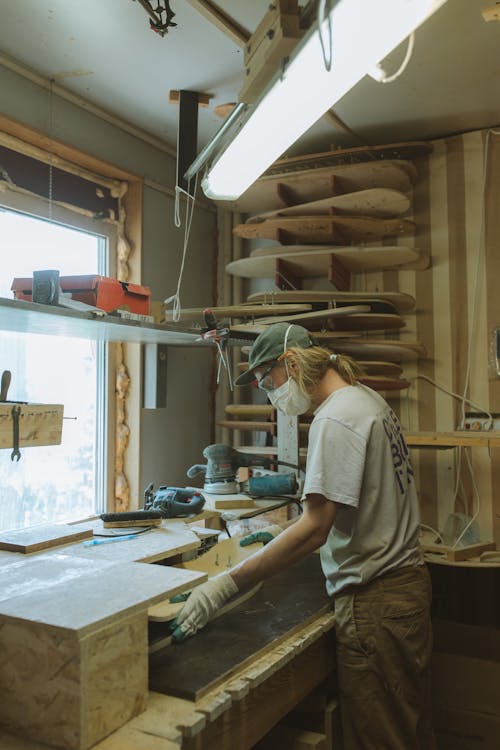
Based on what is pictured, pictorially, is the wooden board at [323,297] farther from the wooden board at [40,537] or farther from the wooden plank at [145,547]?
the wooden board at [40,537]

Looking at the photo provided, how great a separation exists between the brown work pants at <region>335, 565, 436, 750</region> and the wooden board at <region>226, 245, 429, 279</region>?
1891 mm

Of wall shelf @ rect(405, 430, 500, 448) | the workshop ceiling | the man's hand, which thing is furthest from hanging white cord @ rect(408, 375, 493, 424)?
the man's hand

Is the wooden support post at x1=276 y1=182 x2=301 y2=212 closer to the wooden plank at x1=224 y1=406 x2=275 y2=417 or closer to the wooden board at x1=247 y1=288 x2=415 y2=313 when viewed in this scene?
the wooden board at x1=247 y1=288 x2=415 y2=313

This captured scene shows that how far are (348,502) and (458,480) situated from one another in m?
1.94

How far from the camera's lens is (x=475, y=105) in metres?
3.03

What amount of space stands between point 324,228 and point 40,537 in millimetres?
2104

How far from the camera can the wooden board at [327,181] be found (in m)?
3.12

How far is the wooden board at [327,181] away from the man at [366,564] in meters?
1.76

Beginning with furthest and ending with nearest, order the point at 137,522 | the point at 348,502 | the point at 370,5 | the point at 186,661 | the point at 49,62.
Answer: the point at 49,62 → the point at 137,522 → the point at 348,502 → the point at 186,661 → the point at 370,5

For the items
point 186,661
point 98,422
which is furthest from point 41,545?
point 98,422

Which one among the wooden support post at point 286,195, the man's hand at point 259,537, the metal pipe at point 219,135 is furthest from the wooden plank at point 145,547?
the wooden support post at point 286,195

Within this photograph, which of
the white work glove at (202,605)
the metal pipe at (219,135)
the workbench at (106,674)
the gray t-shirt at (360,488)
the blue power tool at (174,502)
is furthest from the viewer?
the blue power tool at (174,502)

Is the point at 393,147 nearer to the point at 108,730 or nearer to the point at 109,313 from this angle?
the point at 109,313

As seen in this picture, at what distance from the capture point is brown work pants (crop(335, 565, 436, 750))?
1632 mm
